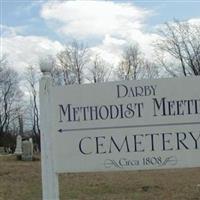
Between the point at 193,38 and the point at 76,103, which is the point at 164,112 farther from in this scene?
the point at 193,38

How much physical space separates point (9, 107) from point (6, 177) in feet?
220

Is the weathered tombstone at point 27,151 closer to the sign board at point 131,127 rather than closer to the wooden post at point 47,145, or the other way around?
the wooden post at point 47,145

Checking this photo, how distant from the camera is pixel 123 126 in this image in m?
6.35

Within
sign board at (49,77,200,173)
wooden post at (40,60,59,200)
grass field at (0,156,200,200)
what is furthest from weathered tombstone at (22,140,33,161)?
sign board at (49,77,200,173)

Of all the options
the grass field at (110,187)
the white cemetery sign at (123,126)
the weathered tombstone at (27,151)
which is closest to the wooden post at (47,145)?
the white cemetery sign at (123,126)

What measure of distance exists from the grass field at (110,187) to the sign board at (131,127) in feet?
18.1

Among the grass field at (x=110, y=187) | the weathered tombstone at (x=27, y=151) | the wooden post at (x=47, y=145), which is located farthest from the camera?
the weathered tombstone at (x=27, y=151)

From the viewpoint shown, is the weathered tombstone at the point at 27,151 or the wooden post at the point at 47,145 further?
the weathered tombstone at the point at 27,151

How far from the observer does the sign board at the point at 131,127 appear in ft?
20.7

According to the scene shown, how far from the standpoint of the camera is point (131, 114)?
6348mm

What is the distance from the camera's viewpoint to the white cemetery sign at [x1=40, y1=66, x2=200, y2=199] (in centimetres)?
632

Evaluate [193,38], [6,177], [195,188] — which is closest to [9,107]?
[193,38]

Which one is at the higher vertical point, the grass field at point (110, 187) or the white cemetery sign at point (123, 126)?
the white cemetery sign at point (123, 126)

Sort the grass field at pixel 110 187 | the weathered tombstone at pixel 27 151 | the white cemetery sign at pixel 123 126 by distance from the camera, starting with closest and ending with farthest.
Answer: the white cemetery sign at pixel 123 126 → the grass field at pixel 110 187 → the weathered tombstone at pixel 27 151
